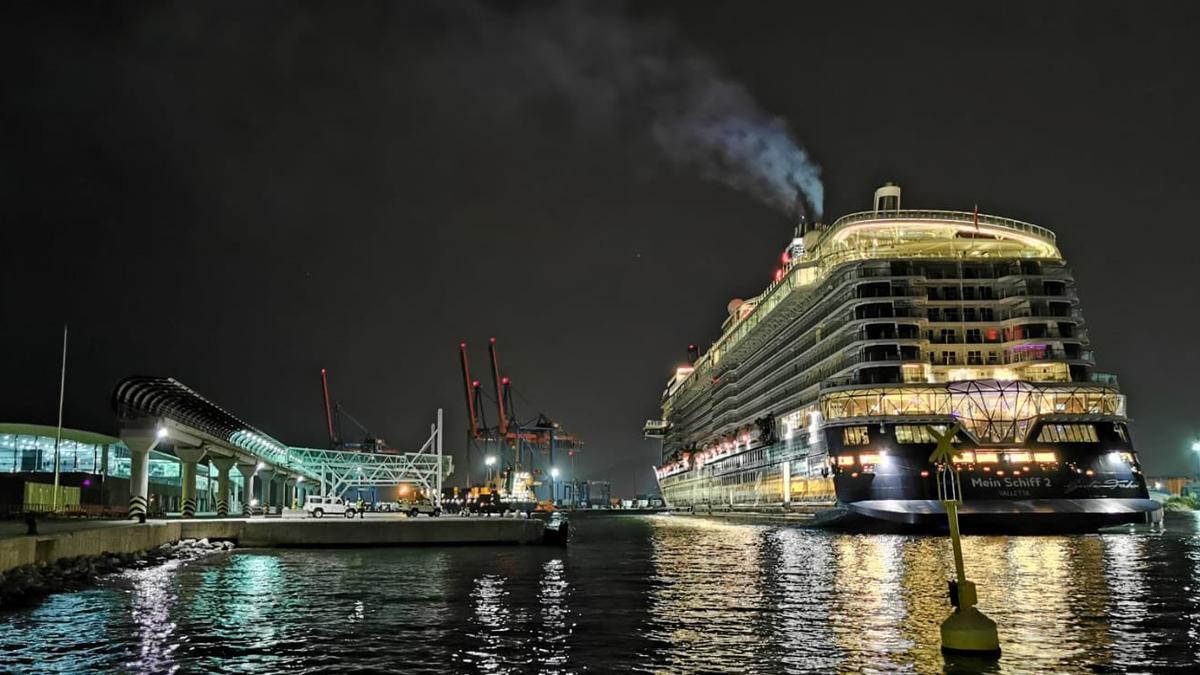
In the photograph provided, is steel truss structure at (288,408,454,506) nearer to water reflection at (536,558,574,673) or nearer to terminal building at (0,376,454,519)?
terminal building at (0,376,454,519)

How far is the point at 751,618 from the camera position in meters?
26.2

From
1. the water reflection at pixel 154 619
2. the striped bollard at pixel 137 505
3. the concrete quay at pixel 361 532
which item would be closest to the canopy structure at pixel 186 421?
the striped bollard at pixel 137 505

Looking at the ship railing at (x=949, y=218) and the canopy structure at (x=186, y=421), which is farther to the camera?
the ship railing at (x=949, y=218)

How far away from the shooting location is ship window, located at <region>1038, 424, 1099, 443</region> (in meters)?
72.8

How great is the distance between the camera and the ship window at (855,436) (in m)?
77.2

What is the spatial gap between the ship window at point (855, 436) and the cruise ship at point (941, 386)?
4.4 inches

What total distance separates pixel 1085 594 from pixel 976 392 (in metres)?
47.6

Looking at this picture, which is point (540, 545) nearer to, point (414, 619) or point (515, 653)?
point (414, 619)

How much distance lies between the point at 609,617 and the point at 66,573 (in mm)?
21898

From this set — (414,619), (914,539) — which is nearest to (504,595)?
(414,619)

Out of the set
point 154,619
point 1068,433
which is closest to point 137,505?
point 154,619

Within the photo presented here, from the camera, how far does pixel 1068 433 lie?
73250 millimetres

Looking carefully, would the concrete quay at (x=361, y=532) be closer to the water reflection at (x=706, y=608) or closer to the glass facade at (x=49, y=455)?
the water reflection at (x=706, y=608)

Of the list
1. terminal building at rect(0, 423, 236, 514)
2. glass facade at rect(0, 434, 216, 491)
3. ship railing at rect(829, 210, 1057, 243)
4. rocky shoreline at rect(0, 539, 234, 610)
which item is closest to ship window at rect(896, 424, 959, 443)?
ship railing at rect(829, 210, 1057, 243)
